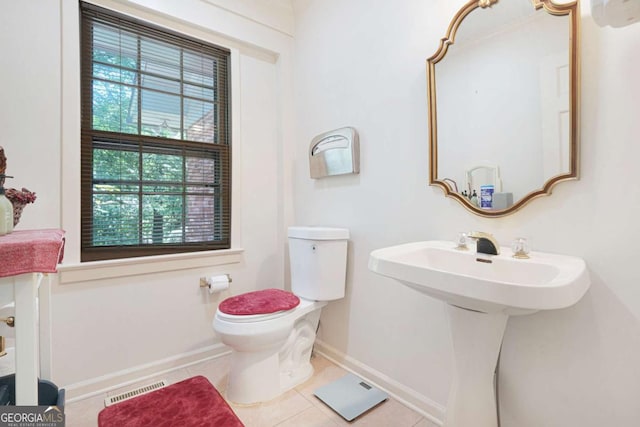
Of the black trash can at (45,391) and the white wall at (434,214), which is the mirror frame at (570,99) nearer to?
the white wall at (434,214)

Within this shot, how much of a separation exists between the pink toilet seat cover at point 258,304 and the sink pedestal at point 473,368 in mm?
820

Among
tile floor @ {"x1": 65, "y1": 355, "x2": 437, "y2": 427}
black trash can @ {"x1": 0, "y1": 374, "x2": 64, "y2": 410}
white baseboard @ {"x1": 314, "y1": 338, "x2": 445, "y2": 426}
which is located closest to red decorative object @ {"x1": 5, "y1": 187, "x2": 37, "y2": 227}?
black trash can @ {"x1": 0, "y1": 374, "x2": 64, "y2": 410}

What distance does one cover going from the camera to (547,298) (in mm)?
703

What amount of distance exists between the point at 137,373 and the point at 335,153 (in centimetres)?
174

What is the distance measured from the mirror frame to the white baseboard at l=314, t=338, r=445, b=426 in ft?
3.06

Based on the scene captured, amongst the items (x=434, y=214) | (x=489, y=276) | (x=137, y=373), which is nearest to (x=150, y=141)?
(x=137, y=373)

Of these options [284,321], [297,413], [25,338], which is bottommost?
[297,413]

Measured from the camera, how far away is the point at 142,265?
1723 millimetres

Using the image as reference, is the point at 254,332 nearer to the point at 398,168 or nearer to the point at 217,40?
the point at 398,168

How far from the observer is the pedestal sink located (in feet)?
2.68

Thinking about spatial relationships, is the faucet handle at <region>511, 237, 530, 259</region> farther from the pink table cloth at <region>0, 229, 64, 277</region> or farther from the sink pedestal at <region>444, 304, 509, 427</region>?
the pink table cloth at <region>0, 229, 64, 277</region>

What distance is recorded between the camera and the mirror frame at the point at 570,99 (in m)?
0.97

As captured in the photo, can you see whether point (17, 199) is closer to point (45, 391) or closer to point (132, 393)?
point (45, 391)

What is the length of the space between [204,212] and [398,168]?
130 centimetres
